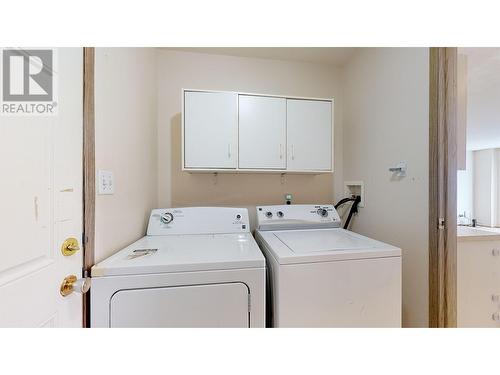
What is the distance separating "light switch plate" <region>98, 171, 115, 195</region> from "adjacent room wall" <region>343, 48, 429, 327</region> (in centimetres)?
186

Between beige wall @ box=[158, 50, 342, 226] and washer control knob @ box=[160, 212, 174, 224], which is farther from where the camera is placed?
beige wall @ box=[158, 50, 342, 226]

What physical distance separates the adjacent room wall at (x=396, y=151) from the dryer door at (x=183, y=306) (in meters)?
1.18

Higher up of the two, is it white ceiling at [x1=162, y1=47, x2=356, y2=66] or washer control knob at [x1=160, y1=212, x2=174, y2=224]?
white ceiling at [x1=162, y1=47, x2=356, y2=66]

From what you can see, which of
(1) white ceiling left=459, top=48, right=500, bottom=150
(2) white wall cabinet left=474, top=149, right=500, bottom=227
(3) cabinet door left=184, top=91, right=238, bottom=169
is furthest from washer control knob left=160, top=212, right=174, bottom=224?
(2) white wall cabinet left=474, top=149, right=500, bottom=227

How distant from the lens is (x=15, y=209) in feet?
1.85

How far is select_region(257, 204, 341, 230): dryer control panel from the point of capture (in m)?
1.69

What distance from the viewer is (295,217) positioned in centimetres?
173

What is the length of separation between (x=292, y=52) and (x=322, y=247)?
183 centimetres

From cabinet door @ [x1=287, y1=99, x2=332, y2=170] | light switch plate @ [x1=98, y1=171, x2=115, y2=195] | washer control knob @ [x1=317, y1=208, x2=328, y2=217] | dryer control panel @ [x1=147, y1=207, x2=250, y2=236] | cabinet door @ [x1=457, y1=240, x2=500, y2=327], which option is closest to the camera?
light switch plate @ [x1=98, y1=171, x2=115, y2=195]

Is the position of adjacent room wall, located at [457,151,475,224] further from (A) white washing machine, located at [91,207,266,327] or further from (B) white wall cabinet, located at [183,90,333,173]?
(A) white washing machine, located at [91,207,266,327]

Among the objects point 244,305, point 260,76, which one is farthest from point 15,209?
point 260,76

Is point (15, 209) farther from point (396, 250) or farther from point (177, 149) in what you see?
point (396, 250)

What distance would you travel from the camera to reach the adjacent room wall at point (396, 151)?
1.23 metres
